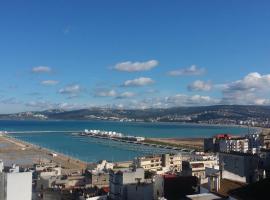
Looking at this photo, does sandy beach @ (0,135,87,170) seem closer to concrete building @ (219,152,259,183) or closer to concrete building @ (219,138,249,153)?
concrete building @ (219,138,249,153)

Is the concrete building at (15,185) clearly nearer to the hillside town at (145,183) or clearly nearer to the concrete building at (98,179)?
the hillside town at (145,183)

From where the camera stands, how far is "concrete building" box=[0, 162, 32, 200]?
1735 centimetres

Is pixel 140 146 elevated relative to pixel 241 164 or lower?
lower

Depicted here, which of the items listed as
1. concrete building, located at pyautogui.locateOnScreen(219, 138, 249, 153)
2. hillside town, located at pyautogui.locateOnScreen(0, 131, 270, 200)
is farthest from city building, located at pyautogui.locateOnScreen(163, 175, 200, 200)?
concrete building, located at pyautogui.locateOnScreen(219, 138, 249, 153)

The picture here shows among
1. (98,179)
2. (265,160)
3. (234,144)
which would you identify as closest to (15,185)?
(98,179)

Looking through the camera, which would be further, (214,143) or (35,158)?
(35,158)

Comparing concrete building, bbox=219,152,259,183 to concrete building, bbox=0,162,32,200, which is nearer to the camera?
concrete building, bbox=0,162,32,200

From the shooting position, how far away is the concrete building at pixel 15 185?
17.3 metres

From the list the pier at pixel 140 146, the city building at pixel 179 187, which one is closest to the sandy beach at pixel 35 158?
the pier at pixel 140 146

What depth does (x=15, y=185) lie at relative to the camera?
17594 millimetres

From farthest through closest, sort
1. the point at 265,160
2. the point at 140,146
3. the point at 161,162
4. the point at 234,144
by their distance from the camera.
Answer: the point at 140,146
the point at 234,144
the point at 161,162
the point at 265,160

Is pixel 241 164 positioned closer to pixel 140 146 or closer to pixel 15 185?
pixel 15 185

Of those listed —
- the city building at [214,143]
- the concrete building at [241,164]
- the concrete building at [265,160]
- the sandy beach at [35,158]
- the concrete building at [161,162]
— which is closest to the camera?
the concrete building at [241,164]

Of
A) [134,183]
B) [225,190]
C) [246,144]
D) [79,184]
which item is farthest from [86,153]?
[225,190]
